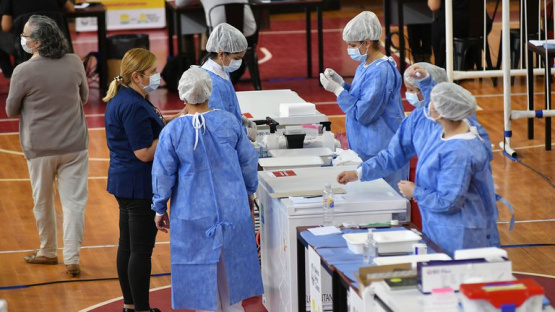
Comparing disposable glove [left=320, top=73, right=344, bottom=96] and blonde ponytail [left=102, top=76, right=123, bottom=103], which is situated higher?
blonde ponytail [left=102, top=76, right=123, bottom=103]

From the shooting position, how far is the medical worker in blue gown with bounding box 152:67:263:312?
5066mm

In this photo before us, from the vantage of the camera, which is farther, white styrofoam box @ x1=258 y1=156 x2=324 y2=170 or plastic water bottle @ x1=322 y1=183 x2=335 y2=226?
white styrofoam box @ x1=258 y1=156 x2=324 y2=170

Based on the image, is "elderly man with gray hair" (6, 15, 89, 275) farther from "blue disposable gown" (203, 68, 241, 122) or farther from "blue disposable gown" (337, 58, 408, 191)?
"blue disposable gown" (337, 58, 408, 191)

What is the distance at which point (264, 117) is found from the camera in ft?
23.6

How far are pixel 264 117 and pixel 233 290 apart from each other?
2.20 m

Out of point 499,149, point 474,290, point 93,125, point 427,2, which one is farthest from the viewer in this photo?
point 427,2

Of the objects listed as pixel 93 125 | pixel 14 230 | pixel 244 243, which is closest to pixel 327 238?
pixel 244 243

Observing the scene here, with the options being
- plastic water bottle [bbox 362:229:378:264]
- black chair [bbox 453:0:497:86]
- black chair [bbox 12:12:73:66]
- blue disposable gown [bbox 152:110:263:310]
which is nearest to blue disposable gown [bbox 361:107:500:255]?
plastic water bottle [bbox 362:229:378:264]

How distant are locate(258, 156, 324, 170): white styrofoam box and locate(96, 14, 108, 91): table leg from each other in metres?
7.11

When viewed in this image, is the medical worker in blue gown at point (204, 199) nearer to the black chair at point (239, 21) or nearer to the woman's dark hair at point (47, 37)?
the woman's dark hair at point (47, 37)

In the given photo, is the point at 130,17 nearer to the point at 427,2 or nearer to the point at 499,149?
the point at 427,2

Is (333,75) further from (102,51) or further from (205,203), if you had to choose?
(102,51)

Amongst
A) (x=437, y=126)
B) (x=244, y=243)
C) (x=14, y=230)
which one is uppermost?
(x=437, y=126)

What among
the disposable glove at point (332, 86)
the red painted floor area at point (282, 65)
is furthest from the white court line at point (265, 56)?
the disposable glove at point (332, 86)
